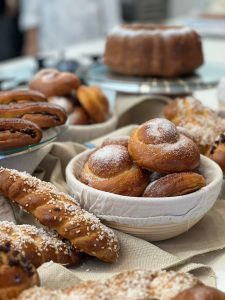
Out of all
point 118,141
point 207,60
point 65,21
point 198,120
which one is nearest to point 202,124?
point 198,120

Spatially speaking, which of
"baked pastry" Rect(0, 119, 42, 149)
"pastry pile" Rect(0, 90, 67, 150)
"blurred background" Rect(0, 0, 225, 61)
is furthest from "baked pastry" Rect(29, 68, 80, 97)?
"blurred background" Rect(0, 0, 225, 61)

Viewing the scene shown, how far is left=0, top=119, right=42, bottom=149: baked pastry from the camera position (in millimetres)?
690

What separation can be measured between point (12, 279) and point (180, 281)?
152 millimetres

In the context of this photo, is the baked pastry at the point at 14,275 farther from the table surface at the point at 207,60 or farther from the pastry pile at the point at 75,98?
the pastry pile at the point at 75,98

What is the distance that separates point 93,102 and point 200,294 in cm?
53

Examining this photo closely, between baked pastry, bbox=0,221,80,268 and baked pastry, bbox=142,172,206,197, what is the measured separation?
114mm

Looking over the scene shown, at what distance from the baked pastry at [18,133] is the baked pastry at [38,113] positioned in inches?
1.4

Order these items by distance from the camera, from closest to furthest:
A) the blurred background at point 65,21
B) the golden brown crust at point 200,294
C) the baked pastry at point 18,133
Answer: the golden brown crust at point 200,294 → the baked pastry at point 18,133 → the blurred background at point 65,21

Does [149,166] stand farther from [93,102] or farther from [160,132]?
[93,102]

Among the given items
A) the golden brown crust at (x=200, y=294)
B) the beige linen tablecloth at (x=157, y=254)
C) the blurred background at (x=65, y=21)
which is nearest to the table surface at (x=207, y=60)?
the beige linen tablecloth at (x=157, y=254)

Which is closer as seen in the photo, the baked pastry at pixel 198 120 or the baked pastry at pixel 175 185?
the baked pastry at pixel 175 185

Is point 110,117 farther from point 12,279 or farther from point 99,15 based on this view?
point 99,15

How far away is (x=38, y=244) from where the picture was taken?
22.9 inches

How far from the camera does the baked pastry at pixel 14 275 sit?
19.1 inches
